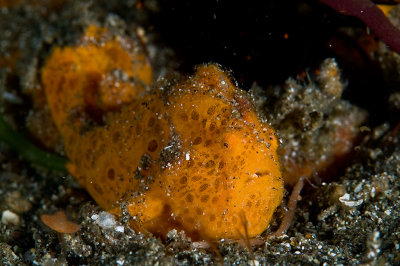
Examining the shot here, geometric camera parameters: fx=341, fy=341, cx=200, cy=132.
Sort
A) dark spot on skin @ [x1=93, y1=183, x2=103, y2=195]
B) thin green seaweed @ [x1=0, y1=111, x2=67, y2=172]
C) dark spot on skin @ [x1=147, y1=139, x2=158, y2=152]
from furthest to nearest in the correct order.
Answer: thin green seaweed @ [x1=0, y1=111, x2=67, y2=172] → dark spot on skin @ [x1=93, y1=183, x2=103, y2=195] → dark spot on skin @ [x1=147, y1=139, x2=158, y2=152]

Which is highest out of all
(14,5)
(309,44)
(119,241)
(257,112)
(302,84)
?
(14,5)

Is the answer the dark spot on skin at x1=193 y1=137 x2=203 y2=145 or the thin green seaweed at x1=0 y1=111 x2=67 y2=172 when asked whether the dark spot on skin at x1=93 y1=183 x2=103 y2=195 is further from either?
the dark spot on skin at x1=193 y1=137 x2=203 y2=145

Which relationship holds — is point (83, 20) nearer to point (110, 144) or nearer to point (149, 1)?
point (149, 1)

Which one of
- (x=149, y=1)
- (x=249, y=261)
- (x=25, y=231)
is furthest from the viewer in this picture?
(x=149, y=1)

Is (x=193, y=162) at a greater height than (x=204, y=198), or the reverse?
(x=193, y=162)

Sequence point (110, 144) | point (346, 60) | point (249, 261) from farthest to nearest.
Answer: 1. point (346, 60)
2. point (110, 144)
3. point (249, 261)

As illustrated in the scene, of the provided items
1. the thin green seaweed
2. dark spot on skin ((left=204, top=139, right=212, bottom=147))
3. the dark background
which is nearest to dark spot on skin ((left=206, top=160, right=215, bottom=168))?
dark spot on skin ((left=204, top=139, right=212, bottom=147))

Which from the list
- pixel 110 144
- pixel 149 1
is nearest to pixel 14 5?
pixel 149 1

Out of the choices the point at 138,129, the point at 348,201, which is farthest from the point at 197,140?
the point at 348,201

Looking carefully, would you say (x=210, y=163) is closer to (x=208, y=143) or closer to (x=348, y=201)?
(x=208, y=143)
